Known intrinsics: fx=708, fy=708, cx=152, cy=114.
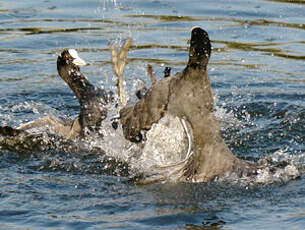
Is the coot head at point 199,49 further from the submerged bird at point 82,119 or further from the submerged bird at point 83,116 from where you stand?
the submerged bird at point 83,116

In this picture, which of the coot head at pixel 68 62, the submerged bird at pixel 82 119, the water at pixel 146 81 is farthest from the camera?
the coot head at pixel 68 62

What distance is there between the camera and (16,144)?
6152mm

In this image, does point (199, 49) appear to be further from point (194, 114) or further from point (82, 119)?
point (82, 119)

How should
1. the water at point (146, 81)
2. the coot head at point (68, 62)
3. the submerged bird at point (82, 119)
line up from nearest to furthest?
the water at point (146, 81), the submerged bird at point (82, 119), the coot head at point (68, 62)

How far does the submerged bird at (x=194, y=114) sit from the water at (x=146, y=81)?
0.14 metres

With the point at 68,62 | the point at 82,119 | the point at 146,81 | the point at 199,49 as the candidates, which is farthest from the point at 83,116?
the point at 199,49

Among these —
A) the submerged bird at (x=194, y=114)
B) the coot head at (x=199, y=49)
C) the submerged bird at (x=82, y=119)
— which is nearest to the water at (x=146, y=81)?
the submerged bird at (x=194, y=114)

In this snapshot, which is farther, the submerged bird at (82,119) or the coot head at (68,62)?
the coot head at (68,62)

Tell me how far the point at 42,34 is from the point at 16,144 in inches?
149

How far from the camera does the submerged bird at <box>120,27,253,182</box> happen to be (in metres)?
4.61

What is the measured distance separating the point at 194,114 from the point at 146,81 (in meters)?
3.25

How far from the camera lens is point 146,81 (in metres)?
7.95

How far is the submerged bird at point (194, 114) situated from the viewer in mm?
4613

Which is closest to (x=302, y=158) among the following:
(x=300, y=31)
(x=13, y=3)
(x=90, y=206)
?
(x=90, y=206)
